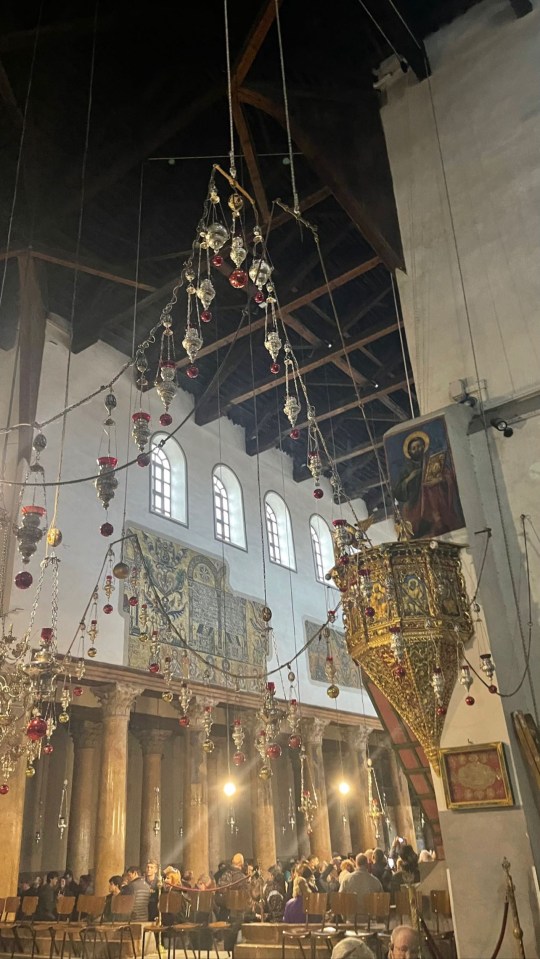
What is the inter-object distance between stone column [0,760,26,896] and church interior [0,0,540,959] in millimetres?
30

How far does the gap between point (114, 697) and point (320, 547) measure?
831cm

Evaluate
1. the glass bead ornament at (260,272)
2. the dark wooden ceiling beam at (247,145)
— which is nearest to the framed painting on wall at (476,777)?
the glass bead ornament at (260,272)

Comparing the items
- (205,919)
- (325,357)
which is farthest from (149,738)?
(325,357)

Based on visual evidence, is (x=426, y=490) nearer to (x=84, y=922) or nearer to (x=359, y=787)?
(x=84, y=922)

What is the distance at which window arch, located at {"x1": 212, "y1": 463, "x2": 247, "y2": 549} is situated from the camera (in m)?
14.8

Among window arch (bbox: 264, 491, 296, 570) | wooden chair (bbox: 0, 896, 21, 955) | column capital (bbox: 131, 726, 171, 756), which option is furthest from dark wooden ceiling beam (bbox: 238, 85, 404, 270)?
column capital (bbox: 131, 726, 171, 756)

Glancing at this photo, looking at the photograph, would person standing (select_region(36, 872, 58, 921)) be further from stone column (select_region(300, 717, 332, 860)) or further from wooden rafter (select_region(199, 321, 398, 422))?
wooden rafter (select_region(199, 321, 398, 422))

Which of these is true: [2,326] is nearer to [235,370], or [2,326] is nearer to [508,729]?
[235,370]

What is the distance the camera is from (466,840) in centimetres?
568

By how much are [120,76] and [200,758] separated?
1115 cm

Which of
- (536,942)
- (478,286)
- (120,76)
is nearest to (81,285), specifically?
(120,76)

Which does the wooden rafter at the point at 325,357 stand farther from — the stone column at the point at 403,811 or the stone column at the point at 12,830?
the stone column at the point at 403,811

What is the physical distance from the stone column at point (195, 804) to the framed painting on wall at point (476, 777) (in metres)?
7.58

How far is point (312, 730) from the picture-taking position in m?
15.3
